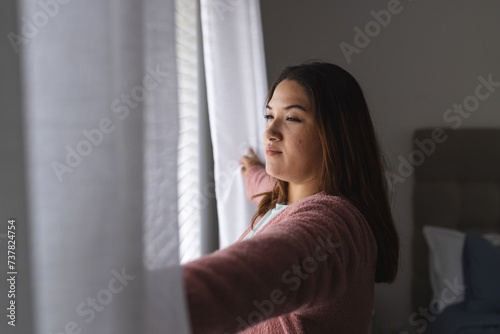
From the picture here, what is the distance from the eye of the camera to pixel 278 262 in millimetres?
563

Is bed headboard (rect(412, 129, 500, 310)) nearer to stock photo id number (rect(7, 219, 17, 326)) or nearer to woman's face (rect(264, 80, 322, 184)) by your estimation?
woman's face (rect(264, 80, 322, 184))

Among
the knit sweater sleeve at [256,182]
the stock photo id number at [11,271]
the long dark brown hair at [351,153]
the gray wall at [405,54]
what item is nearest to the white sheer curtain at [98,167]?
the stock photo id number at [11,271]

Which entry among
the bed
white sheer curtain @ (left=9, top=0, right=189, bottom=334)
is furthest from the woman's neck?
the bed

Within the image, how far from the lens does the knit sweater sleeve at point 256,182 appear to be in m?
1.29

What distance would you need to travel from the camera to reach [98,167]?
384 millimetres

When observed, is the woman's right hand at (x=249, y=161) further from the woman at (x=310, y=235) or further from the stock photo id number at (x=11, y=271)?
the stock photo id number at (x=11, y=271)

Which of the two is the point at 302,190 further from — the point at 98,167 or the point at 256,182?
the point at 98,167

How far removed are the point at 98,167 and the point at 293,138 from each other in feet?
2.13

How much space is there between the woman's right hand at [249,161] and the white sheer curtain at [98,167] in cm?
93

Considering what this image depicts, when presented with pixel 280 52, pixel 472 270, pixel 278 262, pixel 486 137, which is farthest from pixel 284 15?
pixel 278 262

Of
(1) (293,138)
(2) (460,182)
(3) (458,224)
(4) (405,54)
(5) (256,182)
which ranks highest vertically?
(4) (405,54)

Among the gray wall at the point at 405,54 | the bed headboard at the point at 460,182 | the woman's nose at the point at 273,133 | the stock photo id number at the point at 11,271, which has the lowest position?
the bed headboard at the point at 460,182

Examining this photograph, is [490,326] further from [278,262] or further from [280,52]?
[278,262]

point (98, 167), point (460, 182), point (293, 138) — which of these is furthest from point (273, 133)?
point (460, 182)
